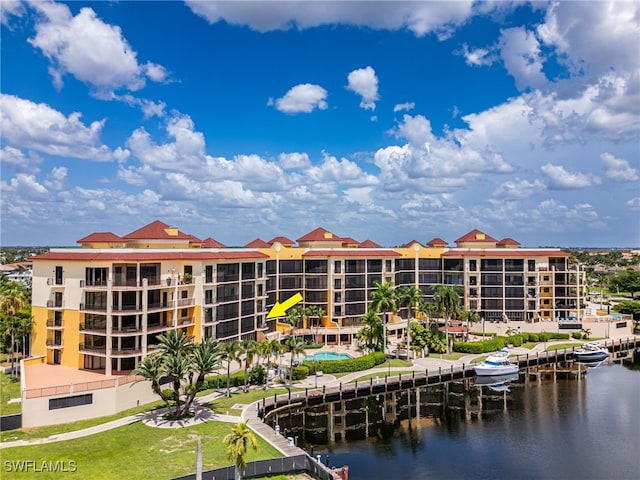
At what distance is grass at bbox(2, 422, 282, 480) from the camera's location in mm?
34656

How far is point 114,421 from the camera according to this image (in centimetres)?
4447

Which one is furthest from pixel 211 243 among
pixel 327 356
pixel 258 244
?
pixel 327 356

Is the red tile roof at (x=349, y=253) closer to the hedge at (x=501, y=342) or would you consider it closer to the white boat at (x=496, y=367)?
the hedge at (x=501, y=342)

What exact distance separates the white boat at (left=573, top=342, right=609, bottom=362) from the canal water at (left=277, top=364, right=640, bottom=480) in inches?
475

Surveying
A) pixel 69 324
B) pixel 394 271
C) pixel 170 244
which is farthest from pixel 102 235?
pixel 394 271

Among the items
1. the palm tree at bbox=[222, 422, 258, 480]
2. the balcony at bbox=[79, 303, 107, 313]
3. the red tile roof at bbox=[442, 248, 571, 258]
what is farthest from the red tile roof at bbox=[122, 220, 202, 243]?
the red tile roof at bbox=[442, 248, 571, 258]

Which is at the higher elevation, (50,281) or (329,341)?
(50,281)

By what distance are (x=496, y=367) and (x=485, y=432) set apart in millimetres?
21869

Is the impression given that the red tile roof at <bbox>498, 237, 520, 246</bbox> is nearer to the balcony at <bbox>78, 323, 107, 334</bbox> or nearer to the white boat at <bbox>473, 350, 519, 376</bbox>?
the white boat at <bbox>473, 350, 519, 376</bbox>

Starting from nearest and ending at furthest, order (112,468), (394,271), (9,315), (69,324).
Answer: (112,468)
(69,324)
(9,315)
(394,271)

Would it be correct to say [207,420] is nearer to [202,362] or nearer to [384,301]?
[202,362]

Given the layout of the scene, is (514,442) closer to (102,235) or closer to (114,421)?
(114,421)

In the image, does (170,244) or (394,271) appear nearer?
(170,244)

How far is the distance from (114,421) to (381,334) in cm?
4052
